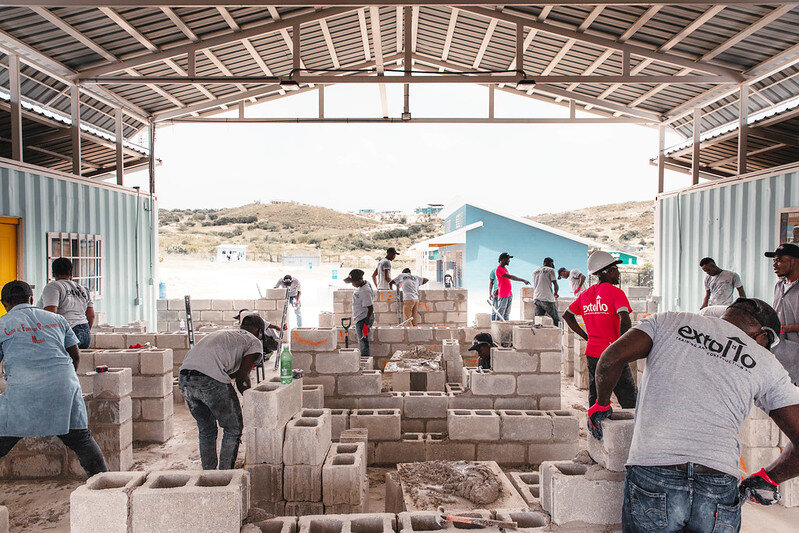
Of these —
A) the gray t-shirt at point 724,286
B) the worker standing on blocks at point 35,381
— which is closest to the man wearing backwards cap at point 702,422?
the worker standing on blocks at point 35,381

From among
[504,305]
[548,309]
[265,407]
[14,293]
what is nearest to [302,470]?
[265,407]

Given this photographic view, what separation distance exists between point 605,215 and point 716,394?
69.1 meters

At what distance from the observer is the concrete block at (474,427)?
5.18 meters

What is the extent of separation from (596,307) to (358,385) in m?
2.81

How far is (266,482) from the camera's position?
395 cm

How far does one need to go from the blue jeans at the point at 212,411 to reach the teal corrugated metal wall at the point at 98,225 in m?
5.87

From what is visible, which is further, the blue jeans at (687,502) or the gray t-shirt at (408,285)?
the gray t-shirt at (408,285)

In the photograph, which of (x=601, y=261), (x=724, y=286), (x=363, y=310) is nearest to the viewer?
(x=601, y=261)

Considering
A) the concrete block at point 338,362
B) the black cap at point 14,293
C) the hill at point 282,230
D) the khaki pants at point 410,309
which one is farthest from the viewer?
the hill at point 282,230

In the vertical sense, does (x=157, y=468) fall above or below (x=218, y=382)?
below

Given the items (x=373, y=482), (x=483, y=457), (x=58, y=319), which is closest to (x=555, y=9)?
(x=483, y=457)

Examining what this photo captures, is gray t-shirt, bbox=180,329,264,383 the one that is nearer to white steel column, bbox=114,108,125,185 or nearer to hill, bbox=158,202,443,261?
white steel column, bbox=114,108,125,185

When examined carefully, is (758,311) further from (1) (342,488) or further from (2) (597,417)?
(1) (342,488)

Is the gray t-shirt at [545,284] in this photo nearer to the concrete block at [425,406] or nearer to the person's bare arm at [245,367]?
the concrete block at [425,406]
